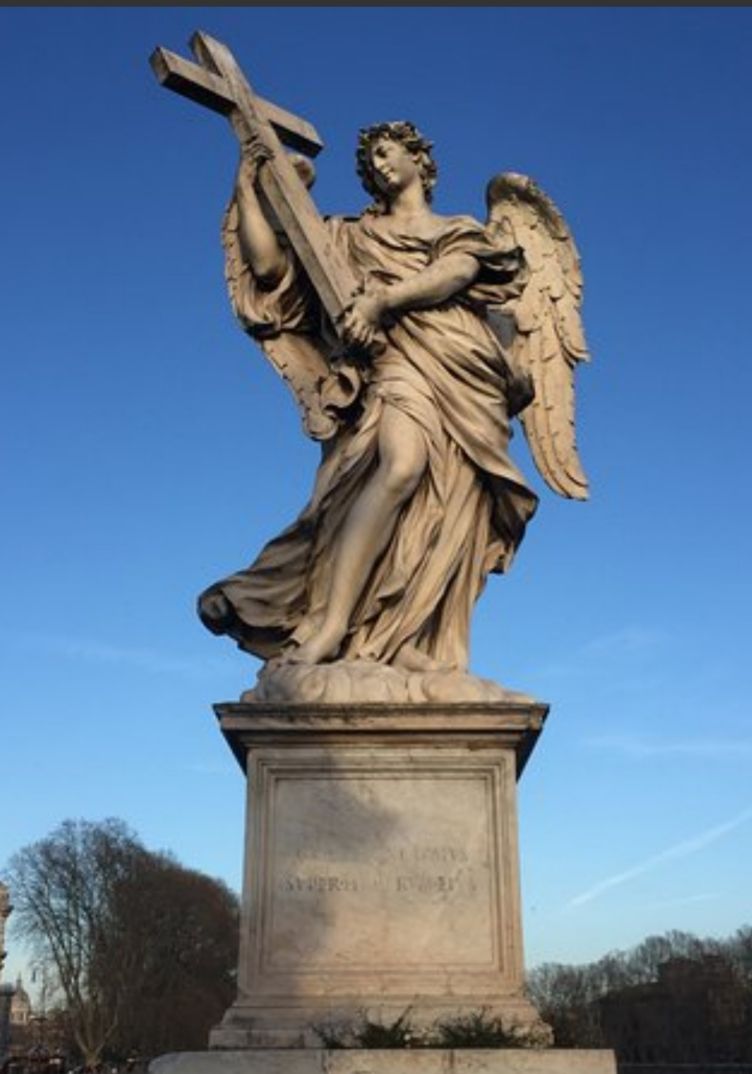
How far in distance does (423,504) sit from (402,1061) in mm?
3371

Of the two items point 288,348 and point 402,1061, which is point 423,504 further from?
point 402,1061

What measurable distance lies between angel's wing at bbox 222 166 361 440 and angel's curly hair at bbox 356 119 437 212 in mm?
464

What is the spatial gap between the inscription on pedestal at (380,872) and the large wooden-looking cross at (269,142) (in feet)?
9.40

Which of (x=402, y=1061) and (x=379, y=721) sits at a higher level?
(x=379, y=721)

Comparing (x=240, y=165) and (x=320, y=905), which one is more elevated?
(x=240, y=165)

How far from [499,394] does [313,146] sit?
2468 mm

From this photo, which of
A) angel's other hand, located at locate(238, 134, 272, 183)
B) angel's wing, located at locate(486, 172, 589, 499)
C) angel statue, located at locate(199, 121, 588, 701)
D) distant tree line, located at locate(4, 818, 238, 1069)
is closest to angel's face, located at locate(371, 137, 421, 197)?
angel statue, located at locate(199, 121, 588, 701)

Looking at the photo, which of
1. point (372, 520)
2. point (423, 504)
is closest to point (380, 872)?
point (372, 520)

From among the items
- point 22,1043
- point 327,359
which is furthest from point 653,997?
point 327,359

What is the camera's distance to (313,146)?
908cm

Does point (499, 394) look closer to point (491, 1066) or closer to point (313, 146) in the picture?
point (313, 146)

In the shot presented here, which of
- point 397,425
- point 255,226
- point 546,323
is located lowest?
point 397,425

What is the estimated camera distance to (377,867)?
6445mm

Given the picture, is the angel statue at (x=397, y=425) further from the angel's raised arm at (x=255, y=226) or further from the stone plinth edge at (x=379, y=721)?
the stone plinth edge at (x=379, y=721)
